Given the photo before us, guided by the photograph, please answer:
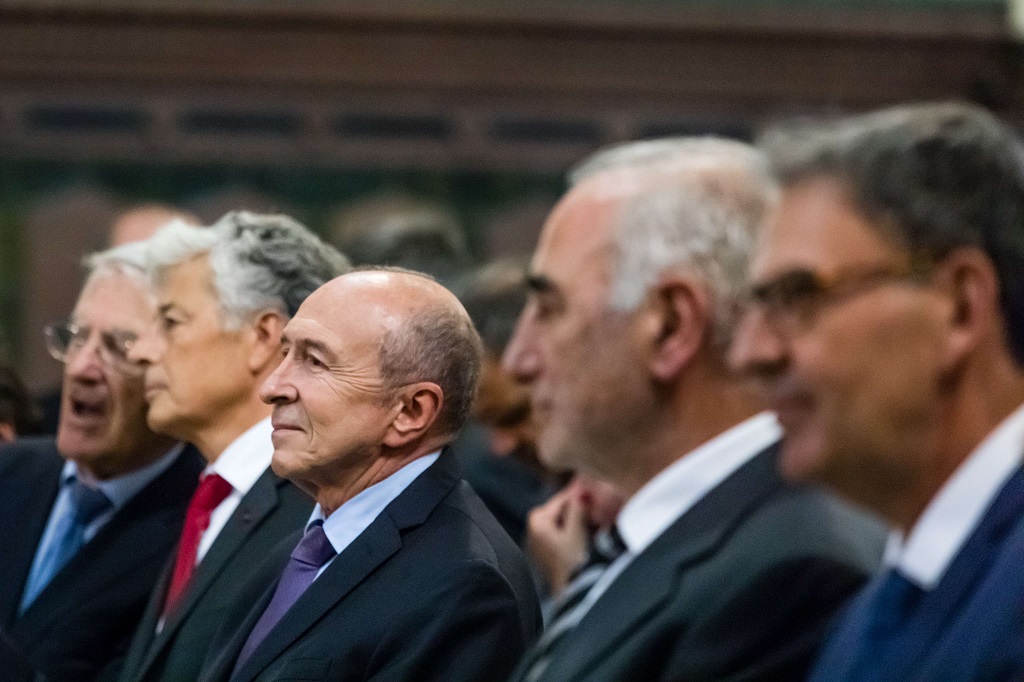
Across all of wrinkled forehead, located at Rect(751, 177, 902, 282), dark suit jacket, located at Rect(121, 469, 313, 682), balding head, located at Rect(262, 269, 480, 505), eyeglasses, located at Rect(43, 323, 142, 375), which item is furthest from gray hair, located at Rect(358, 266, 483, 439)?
eyeglasses, located at Rect(43, 323, 142, 375)

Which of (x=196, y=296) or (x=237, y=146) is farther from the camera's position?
(x=237, y=146)

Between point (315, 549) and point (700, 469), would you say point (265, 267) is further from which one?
point (700, 469)

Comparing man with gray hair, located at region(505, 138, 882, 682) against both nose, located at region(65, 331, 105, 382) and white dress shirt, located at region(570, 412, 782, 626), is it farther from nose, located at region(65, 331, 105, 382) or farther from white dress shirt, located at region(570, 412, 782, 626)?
nose, located at region(65, 331, 105, 382)

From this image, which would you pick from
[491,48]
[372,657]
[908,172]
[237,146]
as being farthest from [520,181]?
[908,172]

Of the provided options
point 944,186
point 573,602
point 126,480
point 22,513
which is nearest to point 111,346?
point 126,480

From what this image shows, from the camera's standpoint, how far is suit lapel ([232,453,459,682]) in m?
3.25

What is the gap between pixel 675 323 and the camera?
2604mm

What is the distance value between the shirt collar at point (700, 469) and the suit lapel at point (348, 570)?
2.57 ft

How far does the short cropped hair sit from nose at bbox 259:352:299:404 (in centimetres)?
159

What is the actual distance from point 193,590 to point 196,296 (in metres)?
0.81

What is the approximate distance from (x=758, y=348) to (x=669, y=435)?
0.36 metres

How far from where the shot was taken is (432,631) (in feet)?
10.1

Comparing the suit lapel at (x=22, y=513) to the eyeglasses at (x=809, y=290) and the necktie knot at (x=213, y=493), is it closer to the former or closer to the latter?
the necktie knot at (x=213, y=493)

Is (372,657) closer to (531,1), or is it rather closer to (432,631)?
(432,631)
